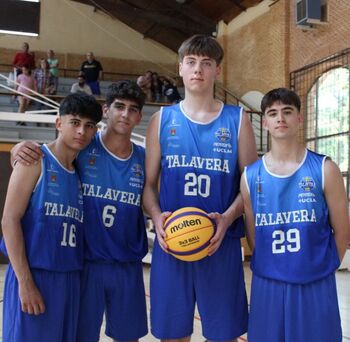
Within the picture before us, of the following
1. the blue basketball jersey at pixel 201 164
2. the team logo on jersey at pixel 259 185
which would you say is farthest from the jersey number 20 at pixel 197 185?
the team logo on jersey at pixel 259 185

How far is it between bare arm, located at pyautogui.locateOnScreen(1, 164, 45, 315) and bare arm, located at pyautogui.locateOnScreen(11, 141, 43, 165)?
29 mm

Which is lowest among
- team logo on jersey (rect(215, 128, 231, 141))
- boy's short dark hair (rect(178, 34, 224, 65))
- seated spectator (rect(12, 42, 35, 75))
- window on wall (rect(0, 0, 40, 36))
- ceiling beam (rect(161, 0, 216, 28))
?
team logo on jersey (rect(215, 128, 231, 141))

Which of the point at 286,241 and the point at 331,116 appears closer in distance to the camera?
the point at 286,241

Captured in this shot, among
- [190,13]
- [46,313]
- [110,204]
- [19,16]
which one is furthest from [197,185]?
[19,16]

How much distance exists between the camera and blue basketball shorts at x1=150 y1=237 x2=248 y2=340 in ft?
8.21

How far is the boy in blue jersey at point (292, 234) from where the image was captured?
2.34 m

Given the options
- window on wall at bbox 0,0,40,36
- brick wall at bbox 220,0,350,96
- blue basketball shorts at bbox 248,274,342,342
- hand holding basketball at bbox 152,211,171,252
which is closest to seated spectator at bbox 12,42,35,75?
window on wall at bbox 0,0,40,36

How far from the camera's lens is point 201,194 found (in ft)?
8.39

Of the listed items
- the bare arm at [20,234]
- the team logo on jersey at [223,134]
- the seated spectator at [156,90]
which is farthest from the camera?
the seated spectator at [156,90]

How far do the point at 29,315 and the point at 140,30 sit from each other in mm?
15551

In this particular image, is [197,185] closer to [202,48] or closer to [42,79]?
[202,48]

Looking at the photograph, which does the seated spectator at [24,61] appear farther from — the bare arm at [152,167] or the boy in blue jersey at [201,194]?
the boy in blue jersey at [201,194]

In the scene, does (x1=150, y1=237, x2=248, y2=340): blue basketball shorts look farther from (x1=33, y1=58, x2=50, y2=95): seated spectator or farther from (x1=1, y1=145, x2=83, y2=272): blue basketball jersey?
(x1=33, y1=58, x2=50, y2=95): seated spectator

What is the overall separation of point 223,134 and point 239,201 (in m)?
0.37
